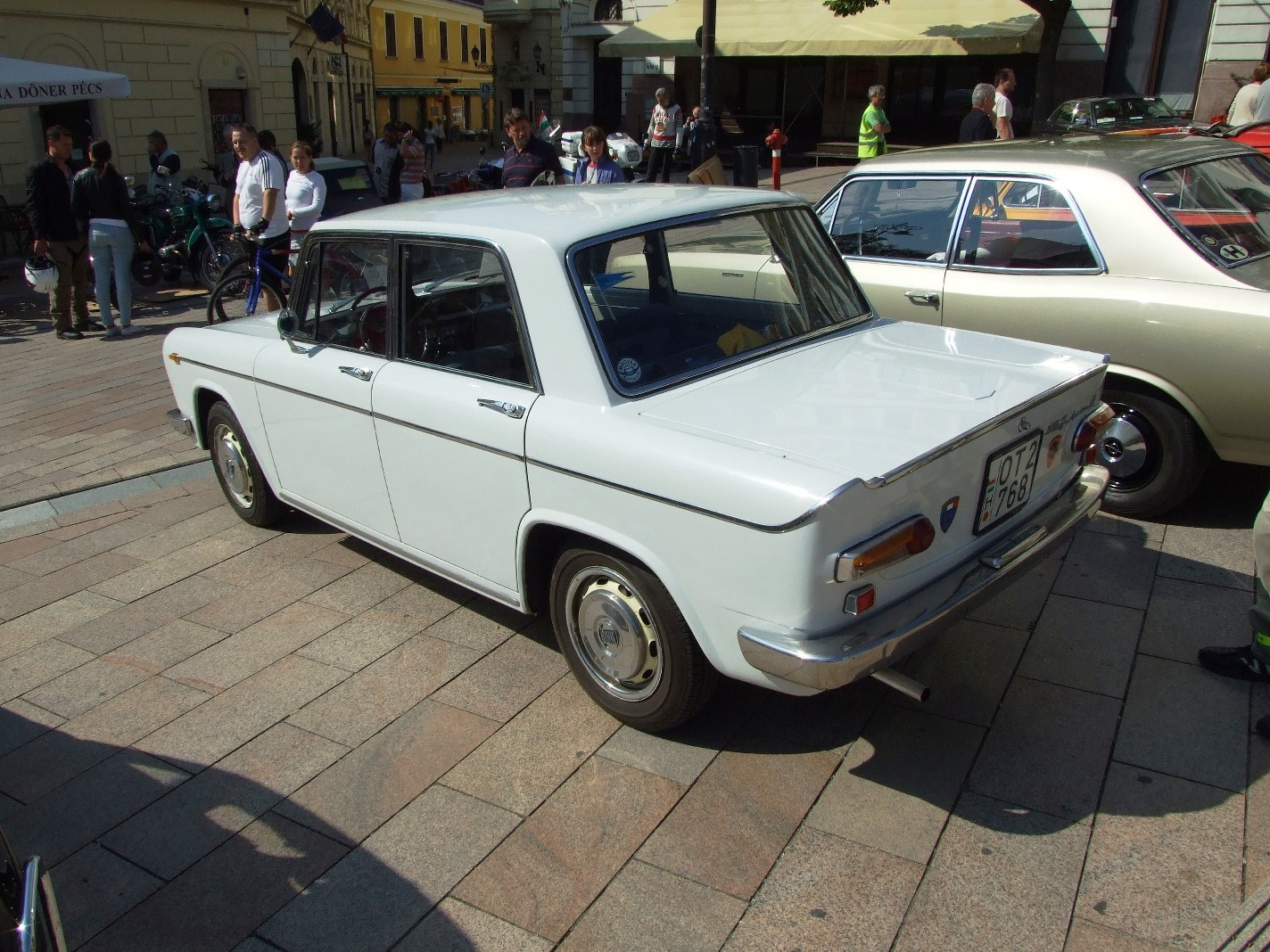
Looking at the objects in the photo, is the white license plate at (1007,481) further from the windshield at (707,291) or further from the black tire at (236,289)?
the black tire at (236,289)

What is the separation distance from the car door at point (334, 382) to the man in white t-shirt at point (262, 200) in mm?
4634

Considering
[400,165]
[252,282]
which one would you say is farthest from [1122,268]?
[400,165]

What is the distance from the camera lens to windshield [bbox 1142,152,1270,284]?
15.7ft

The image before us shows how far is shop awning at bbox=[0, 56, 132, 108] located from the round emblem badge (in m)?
9.77

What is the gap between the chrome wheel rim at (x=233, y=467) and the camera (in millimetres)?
5234

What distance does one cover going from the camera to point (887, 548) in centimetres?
284

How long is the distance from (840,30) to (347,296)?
886 inches

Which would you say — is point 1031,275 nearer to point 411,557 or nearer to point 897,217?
point 897,217

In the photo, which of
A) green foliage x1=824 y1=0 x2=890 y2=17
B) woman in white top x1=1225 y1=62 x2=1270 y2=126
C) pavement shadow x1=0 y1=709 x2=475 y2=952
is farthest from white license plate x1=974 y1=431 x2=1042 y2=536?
green foliage x1=824 y1=0 x2=890 y2=17

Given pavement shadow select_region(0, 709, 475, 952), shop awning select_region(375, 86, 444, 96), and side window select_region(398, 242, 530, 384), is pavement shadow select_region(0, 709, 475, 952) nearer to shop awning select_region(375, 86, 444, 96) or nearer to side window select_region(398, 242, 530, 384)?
side window select_region(398, 242, 530, 384)

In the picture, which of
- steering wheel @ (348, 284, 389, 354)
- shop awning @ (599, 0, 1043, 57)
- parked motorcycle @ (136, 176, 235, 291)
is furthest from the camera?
shop awning @ (599, 0, 1043, 57)

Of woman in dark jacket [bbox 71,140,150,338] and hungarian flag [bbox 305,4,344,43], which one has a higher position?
hungarian flag [bbox 305,4,344,43]

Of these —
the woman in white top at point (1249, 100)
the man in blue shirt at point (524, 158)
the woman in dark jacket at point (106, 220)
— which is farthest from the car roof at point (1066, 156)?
the woman in white top at point (1249, 100)

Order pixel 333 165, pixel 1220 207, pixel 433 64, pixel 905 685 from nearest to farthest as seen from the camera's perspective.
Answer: pixel 905 685, pixel 1220 207, pixel 333 165, pixel 433 64
